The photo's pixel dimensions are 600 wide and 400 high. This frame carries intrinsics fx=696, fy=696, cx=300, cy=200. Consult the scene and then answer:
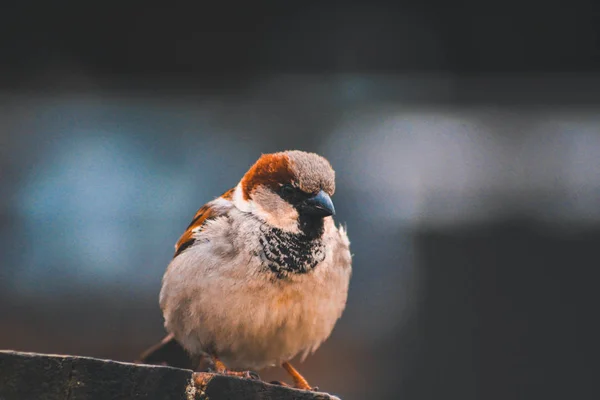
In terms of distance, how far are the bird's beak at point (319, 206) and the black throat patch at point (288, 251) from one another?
0.19 ft

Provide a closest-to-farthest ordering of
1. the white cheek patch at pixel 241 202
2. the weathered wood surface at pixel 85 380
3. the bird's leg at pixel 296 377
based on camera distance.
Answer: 1. the weathered wood surface at pixel 85 380
2. the white cheek patch at pixel 241 202
3. the bird's leg at pixel 296 377

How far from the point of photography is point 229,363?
1.61 m

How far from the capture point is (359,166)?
2.34 meters

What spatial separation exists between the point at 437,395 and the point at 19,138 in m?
1.70

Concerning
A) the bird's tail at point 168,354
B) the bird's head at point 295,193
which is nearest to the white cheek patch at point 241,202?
the bird's head at point 295,193

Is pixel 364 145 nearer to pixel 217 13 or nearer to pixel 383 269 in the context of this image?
pixel 383 269

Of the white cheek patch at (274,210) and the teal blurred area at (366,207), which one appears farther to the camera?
the teal blurred area at (366,207)

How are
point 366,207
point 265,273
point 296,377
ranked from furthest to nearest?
point 366,207 → point 296,377 → point 265,273

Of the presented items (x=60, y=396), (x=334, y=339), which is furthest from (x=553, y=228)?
(x=60, y=396)

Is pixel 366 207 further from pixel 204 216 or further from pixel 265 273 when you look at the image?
pixel 265 273

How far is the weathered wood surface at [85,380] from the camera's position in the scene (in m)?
0.96

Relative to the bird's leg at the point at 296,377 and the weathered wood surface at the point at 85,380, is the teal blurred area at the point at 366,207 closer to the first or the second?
the bird's leg at the point at 296,377

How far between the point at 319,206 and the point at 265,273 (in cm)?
18

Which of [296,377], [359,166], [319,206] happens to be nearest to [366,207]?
[359,166]
